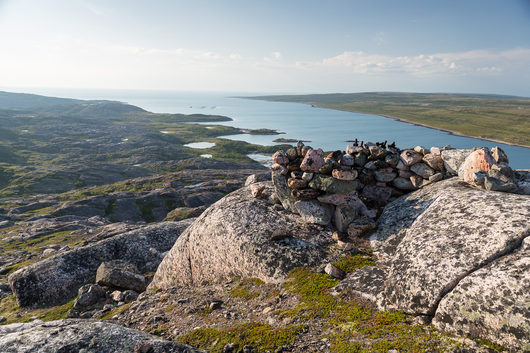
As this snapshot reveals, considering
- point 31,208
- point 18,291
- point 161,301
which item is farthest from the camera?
point 31,208

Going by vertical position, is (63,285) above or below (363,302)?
below

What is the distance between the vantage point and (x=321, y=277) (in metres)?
10.6

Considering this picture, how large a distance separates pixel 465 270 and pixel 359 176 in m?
7.86

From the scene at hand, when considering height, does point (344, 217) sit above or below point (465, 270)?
below

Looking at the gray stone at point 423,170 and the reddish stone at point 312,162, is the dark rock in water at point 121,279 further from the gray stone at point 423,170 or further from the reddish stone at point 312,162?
the gray stone at point 423,170

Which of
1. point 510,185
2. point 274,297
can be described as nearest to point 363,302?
point 274,297

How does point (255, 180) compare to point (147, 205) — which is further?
point (147, 205)

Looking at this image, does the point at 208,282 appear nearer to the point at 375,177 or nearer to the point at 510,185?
the point at 375,177

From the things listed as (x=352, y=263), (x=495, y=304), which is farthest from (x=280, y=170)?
(x=495, y=304)

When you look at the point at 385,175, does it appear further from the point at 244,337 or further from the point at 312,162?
the point at 244,337

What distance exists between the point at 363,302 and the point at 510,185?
22.6 ft

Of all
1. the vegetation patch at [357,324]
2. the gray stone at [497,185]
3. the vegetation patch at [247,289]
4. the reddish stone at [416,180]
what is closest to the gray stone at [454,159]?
the reddish stone at [416,180]

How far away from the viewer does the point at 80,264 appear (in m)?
20.6

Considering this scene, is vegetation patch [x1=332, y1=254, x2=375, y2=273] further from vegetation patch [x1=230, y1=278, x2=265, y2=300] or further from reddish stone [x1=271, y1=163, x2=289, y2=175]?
reddish stone [x1=271, y1=163, x2=289, y2=175]
